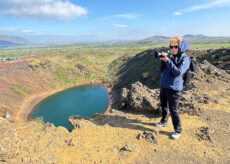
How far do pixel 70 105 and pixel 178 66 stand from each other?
48410 millimetres

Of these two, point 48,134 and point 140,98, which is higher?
point 140,98

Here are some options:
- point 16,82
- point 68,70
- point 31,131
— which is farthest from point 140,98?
point 68,70

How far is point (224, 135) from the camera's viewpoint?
25.3 ft

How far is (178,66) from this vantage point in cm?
599

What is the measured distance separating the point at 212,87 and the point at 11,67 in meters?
80.3

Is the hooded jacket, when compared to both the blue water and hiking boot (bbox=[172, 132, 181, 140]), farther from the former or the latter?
the blue water

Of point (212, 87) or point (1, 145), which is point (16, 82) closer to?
point (1, 145)

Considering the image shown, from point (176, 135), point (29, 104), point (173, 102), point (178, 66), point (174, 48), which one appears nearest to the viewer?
point (178, 66)

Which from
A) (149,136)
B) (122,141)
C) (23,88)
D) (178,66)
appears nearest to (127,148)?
(122,141)

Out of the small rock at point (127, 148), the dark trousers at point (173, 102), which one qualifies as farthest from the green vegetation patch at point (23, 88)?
the dark trousers at point (173, 102)

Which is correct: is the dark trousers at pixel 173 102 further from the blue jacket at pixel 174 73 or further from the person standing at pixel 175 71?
the blue jacket at pixel 174 73

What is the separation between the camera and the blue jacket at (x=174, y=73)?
5.78 meters

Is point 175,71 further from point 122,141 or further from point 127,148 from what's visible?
point 122,141

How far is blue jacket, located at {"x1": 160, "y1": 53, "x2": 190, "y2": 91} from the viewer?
5.78m
